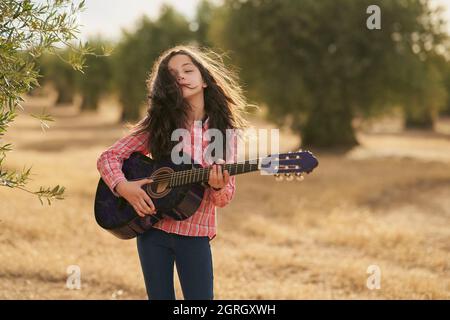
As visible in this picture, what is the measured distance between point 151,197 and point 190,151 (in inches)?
15.0

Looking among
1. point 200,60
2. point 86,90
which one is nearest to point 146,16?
point 86,90

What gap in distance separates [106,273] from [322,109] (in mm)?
15514

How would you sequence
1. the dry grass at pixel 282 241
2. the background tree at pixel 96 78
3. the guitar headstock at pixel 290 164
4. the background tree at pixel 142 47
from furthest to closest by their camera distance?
1. the background tree at pixel 96 78
2. the background tree at pixel 142 47
3. the dry grass at pixel 282 241
4. the guitar headstock at pixel 290 164

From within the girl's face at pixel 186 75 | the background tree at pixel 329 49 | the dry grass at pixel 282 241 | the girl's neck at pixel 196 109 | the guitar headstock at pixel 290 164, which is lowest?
the dry grass at pixel 282 241

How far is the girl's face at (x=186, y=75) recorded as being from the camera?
363 centimetres

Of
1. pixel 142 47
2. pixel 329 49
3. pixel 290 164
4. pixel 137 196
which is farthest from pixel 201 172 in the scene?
pixel 142 47

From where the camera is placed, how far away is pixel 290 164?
3.53 metres

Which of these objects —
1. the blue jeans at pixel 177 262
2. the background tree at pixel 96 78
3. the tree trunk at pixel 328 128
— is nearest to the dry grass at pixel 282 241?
the blue jeans at pixel 177 262

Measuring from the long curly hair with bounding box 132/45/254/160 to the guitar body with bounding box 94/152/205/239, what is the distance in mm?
109

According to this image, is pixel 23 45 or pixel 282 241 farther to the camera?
pixel 282 241

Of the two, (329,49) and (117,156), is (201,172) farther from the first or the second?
(329,49)

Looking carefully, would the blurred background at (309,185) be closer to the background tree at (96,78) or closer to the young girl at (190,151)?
the young girl at (190,151)

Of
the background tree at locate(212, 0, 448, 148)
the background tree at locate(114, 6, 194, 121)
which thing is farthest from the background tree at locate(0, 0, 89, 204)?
the background tree at locate(114, 6, 194, 121)

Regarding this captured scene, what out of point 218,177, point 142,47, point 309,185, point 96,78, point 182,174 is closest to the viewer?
point 218,177
